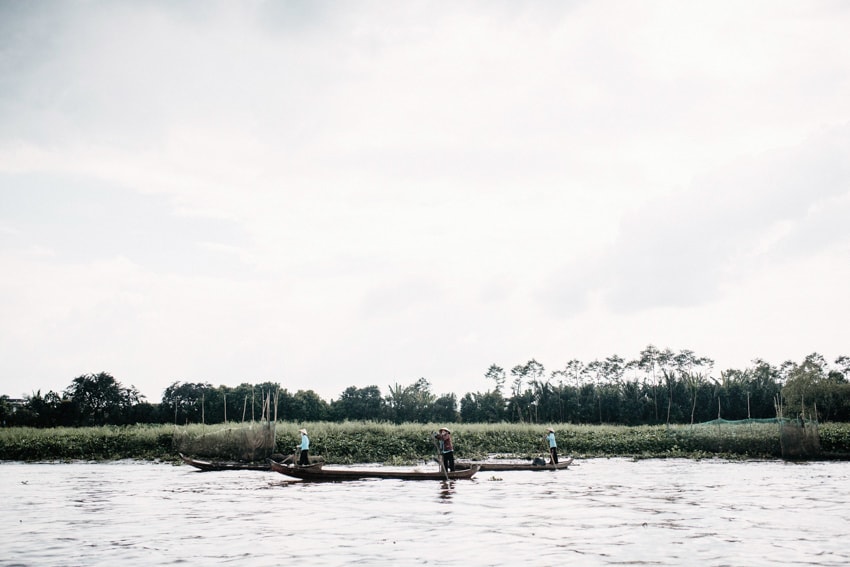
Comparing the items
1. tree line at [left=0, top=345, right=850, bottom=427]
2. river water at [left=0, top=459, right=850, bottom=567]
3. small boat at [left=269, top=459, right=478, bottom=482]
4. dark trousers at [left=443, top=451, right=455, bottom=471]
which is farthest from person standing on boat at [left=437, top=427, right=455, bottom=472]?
tree line at [left=0, top=345, right=850, bottom=427]

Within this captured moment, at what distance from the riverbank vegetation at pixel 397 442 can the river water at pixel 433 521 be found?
930 centimetres

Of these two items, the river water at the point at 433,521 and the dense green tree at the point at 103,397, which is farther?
the dense green tree at the point at 103,397

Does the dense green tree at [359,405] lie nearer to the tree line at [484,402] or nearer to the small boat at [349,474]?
the tree line at [484,402]

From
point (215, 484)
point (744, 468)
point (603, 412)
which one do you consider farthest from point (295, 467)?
point (603, 412)

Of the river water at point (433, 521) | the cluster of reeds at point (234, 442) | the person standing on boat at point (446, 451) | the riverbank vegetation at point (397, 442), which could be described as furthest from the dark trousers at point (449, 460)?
the riverbank vegetation at point (397, 442)

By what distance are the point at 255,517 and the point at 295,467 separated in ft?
23.5

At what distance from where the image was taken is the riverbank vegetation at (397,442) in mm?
36125

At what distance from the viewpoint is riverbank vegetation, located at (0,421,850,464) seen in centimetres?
3612

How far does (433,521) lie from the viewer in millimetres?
15828

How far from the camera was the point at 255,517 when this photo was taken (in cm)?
1664

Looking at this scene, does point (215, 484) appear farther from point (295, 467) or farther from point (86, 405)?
point (86, 405)

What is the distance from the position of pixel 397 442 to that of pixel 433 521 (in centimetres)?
2224

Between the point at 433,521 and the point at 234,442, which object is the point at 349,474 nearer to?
the point at 433,521

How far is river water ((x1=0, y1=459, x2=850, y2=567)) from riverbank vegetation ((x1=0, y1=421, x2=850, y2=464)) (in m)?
9.30
